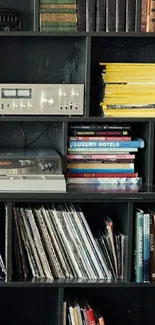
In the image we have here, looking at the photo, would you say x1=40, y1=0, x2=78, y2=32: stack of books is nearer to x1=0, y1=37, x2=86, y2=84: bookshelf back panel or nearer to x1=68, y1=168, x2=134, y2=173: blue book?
x1=0, y1=37, x2=86, y2=84: bookshelf back panel

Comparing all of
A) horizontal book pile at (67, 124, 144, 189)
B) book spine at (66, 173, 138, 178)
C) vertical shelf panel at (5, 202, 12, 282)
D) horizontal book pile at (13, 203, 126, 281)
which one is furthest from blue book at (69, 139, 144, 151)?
vertical shelf panel at (5, 202, 12, 282)

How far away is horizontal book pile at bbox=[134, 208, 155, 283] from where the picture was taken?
2406 mm

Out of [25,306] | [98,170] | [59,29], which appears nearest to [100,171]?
[98,170]

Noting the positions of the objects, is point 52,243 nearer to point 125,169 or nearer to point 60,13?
point 125,169

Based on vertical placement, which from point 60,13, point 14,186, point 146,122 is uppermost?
point 60,13

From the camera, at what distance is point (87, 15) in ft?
8.13

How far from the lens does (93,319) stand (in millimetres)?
2459

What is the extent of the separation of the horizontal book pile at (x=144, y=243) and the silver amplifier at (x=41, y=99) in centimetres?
50

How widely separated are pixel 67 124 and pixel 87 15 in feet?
1.46

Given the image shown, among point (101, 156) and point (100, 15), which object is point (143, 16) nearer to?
point (100, 15)

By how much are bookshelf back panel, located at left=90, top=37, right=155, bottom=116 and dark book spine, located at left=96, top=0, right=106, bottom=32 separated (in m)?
A: 0.21

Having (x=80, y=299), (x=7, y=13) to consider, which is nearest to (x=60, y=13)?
(x=7, y=13)

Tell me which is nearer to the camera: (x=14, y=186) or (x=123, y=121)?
(x=14, y=186)

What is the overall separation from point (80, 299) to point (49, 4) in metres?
1.23
